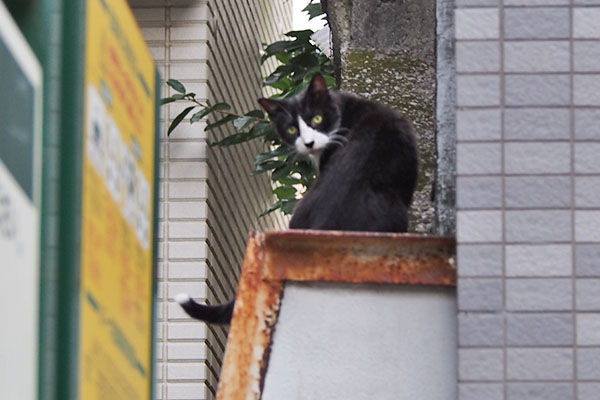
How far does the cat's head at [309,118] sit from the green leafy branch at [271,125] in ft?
2.22

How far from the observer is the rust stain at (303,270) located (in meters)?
3.74

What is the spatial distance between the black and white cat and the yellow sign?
96.1 inches

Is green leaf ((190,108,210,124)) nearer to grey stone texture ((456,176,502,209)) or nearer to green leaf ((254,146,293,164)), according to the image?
green leaf ((254,146,293,164))

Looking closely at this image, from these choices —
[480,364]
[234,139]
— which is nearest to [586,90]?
[480,364]

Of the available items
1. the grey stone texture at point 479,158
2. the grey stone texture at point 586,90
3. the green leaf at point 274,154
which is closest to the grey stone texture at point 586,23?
the grey stone texture at point 586,90

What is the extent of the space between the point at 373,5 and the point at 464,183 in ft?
12.5

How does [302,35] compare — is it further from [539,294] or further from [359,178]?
[539,294]

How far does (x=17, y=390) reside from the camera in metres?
1.79

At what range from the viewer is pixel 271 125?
26.0 feet

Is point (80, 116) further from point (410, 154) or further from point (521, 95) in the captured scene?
point (410, 154)

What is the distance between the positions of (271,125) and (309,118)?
2.04m

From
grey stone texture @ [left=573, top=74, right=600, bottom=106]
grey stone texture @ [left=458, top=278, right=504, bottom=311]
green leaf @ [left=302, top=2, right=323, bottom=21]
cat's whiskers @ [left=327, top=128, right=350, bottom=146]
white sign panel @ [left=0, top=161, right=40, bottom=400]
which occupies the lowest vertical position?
white sign panel @ [left=0, top=161, right=40, bottom=400]

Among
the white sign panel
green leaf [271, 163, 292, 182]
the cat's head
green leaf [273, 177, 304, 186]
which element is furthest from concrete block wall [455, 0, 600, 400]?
green leaf [273, 177, 304, 186]

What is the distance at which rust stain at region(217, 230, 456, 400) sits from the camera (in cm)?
374
